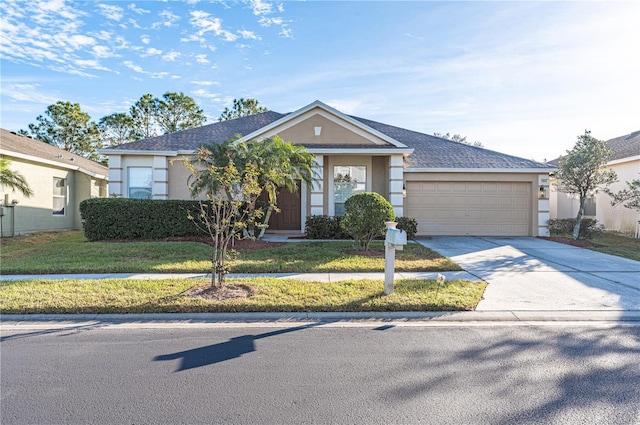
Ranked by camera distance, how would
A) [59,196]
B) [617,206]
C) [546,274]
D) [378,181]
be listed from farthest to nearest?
1. [59,196]
2. [617,206]
3. [378,181]
4. [546,274]

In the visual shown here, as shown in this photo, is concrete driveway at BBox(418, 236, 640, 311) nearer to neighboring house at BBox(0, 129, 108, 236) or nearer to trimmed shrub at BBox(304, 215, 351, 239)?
trimmed shrub at BBox(304, 215, 351, 239)

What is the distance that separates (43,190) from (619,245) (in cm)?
2265

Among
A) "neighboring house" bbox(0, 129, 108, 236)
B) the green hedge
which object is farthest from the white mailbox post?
"neighboring house" bbox(0, 129, 108, 236)

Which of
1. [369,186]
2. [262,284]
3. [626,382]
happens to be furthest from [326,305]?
[369,186]

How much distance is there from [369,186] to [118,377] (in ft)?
41.3

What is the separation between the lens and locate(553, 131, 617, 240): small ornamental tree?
44.9 ft

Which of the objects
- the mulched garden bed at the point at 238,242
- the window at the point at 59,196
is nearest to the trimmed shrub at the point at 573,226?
the mulched garden bed at the point at 238,242

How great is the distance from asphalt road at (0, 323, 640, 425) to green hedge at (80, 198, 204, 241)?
295 inches

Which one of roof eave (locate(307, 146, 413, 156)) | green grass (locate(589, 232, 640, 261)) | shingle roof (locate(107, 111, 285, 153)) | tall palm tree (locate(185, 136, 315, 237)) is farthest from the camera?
shingle roof (locate(107, 111, 285, 153))

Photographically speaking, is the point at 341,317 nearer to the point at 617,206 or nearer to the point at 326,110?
the point at 326,110

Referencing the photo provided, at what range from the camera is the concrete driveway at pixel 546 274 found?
649cm

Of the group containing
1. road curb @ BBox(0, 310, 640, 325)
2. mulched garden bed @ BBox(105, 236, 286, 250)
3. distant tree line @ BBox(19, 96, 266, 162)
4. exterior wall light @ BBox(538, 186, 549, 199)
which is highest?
distant tree line @ BBox(19, 96, 266, 162)

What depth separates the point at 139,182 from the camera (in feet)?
50.9

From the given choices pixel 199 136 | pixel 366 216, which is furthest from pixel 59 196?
pixel 366 216
